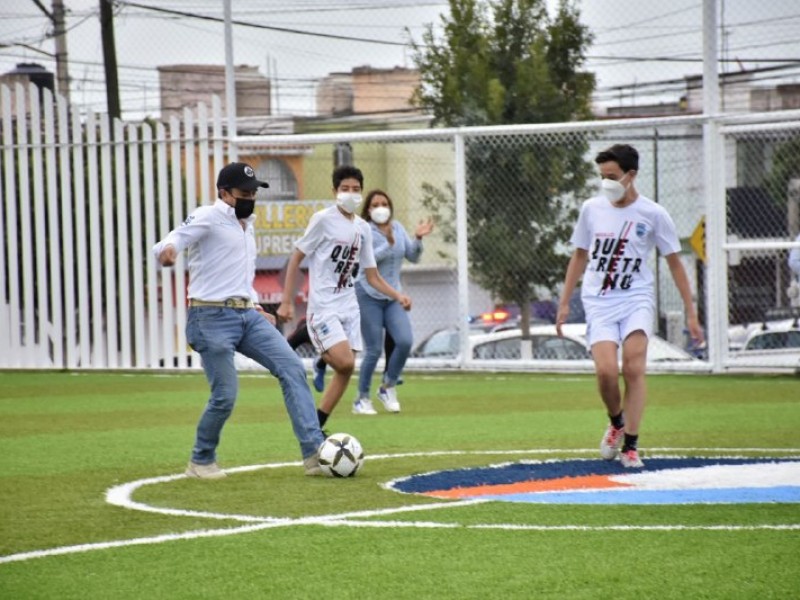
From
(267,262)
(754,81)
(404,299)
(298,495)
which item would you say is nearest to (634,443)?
(298,495)

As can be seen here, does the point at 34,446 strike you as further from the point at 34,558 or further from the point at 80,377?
the point at 80,377

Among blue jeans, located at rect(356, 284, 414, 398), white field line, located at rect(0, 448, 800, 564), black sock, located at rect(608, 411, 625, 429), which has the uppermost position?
blue jeans, located at rect(356, 284, 414, 398)

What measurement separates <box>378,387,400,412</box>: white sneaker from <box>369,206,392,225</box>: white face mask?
1.57 m

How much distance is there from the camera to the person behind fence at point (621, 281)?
1016 cm

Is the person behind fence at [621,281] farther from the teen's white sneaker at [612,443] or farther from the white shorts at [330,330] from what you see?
the white shorts at [330,330]

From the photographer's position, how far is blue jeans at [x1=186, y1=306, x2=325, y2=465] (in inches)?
378

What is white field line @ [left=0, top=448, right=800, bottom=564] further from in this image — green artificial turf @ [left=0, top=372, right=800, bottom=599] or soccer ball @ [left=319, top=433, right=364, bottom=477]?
soccer ball @ [left=319, top=433, right=364, bottom=477]

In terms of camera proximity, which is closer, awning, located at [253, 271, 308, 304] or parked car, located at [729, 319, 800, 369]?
parked car, located at [729, 319, 800, 369]

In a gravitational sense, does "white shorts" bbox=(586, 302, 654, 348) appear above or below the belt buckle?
below

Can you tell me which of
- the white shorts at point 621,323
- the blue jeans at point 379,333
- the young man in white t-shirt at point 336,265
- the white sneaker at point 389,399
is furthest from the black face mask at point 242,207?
the white sneaker at point 389,399

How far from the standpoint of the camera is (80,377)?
66.3ft

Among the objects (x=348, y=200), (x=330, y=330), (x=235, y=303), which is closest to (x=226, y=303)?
(x=235, y=303)

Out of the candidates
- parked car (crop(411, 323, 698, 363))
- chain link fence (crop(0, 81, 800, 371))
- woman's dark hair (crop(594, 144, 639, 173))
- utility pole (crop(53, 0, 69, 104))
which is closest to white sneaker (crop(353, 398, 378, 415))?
woman's dark hair (crop(594, 144, 639, 173))

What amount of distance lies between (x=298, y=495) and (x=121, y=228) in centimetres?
1251
